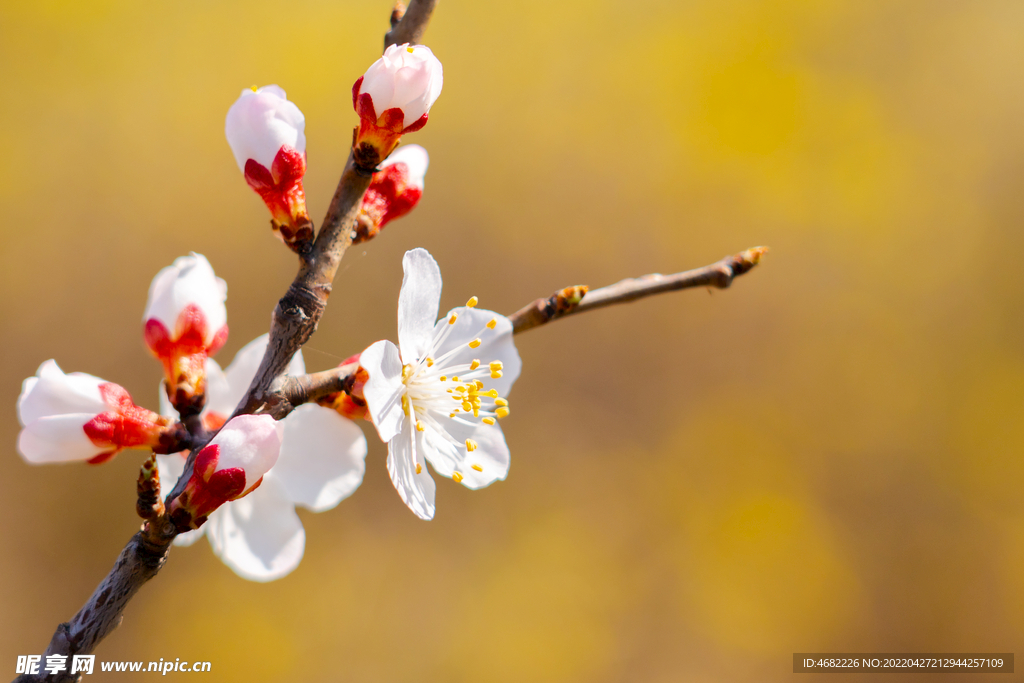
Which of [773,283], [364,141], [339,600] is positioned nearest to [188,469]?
[364,141]

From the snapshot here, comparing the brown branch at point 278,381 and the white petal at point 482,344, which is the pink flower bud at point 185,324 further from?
the white petal at point 482,344

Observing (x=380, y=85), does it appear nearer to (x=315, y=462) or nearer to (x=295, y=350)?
(x=295, y=350)

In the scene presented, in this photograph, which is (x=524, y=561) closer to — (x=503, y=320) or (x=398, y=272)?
(x=398, y=272)

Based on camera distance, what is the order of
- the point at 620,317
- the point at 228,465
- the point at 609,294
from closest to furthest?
1. the point at 228,465
2. the point at 609,294
3. the point at 620,317

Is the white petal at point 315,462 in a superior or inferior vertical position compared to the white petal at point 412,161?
inferior

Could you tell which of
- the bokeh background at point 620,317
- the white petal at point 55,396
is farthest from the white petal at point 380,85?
the bokeh background at point 620,317

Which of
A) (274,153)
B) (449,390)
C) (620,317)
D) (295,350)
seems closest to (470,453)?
(449,390)

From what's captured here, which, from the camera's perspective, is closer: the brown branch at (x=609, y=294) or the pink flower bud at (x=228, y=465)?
the pink flower bud at (x=228, y=465)
